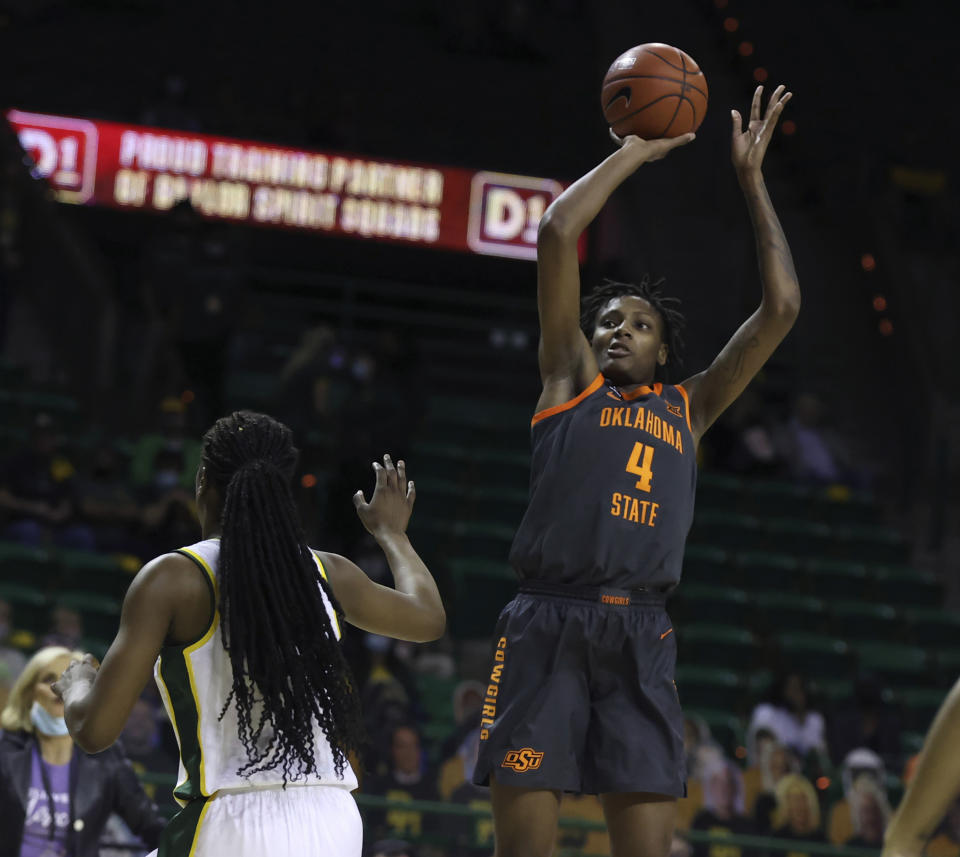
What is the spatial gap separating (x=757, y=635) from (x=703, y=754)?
8.95 feet

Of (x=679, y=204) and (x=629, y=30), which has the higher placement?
(x=629, y=30)

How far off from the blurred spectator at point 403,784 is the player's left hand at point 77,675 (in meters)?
2.95

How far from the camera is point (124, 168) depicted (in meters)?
13.3

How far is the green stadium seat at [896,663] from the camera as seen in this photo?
10875 mm

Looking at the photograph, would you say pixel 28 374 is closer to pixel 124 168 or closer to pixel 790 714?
pixel 124 168

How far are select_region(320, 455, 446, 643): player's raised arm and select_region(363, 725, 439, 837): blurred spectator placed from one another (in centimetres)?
268

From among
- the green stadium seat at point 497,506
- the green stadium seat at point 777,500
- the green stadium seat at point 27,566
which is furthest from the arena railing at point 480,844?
the green stadium seat at point 777,500

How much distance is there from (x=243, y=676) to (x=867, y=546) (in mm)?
9978

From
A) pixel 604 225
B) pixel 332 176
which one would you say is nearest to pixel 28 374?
pixel 332 176

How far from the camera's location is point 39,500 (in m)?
9.98

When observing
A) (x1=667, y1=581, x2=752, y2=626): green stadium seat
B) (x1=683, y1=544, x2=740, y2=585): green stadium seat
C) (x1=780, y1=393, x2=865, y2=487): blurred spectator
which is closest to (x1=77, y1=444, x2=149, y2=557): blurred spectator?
(x1=667, y1=581, x2=752, y2=626): green stadium seat

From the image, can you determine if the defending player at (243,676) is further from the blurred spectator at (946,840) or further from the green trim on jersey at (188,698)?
the blurred spectator at (946,840)

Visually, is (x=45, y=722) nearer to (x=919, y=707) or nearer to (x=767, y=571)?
(x=919, y=707)

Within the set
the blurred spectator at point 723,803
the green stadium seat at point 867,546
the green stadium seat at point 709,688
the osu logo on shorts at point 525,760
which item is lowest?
the blurred spectator at point 723,803
